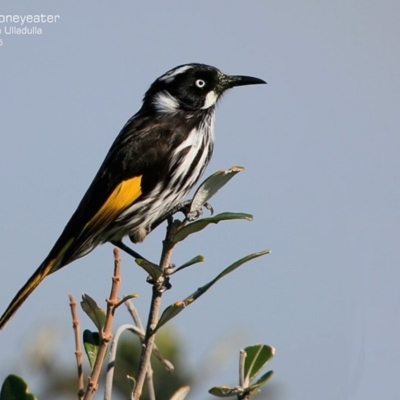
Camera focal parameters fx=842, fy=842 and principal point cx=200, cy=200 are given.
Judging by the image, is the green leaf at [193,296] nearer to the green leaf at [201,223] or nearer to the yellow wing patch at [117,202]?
the green leaf at [201,223]

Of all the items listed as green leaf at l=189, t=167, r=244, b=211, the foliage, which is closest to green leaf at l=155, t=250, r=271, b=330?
the foliage

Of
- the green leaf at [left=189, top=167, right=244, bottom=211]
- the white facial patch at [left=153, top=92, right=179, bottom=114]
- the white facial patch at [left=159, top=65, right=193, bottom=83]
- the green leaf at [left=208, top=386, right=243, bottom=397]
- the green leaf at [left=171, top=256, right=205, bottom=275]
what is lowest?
the green leaf at [left=208, top=386, right=243, bottom=397]

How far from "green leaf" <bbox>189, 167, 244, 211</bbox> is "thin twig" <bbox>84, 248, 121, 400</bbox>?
63 centimetres

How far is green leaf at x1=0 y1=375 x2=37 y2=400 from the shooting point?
190 centimetres

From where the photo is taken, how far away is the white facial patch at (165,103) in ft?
16.2

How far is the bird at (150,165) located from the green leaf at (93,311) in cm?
153

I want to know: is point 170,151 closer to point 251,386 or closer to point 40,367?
point 40,367

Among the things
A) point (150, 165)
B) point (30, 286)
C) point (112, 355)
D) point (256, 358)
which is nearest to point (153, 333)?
point (112, 355)

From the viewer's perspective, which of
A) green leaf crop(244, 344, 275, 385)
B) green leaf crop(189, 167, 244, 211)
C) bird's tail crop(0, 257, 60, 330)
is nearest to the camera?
green leaf crop(244, 344, 275, 385)

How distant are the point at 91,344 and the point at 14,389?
0.49 meters

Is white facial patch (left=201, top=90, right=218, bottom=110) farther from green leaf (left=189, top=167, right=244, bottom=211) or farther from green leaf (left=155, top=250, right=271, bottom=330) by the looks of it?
green leaf (left=155, top=250, right=271, bottom=330)

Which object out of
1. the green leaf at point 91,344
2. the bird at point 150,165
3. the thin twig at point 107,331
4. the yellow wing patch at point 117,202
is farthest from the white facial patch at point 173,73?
the thin twig at point 107,331

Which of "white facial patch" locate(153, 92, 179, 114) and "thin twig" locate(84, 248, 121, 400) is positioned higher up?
"white facial patch" locate(153, 92, 179, 114)

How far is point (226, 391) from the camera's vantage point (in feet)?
6.37
